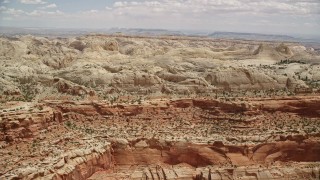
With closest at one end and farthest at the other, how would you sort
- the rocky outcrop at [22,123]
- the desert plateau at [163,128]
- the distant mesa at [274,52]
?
the rocky outcrop at [22,123]
the desert plateau at [163,128]
the distant mesa at [274,52]

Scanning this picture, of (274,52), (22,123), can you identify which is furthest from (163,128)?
(274,52)

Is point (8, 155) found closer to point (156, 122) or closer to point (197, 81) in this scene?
point (156, 122)

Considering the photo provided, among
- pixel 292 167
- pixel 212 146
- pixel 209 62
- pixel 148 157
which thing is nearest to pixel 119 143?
pixel 148 157

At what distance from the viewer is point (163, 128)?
42156 millimetres

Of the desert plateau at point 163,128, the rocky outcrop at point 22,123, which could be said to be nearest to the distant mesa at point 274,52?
the desert plateau at point 163,128

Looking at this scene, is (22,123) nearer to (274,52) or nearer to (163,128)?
(163,128)

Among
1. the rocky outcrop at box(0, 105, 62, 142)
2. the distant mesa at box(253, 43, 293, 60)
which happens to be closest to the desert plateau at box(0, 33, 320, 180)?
the rocky outcrop at box(0, 105, 62, 142)

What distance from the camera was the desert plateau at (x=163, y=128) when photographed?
35.8m

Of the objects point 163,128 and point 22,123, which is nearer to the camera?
point 22,123

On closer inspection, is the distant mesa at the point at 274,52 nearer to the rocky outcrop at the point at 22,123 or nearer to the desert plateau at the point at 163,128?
the desert plateau at the point at 163,128

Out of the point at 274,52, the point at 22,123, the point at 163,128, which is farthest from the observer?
the point at 274,52

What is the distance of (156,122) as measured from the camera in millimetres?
43000

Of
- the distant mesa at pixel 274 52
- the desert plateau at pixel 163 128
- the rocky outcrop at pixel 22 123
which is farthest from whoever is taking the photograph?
the distant mesa at pixel 274 52

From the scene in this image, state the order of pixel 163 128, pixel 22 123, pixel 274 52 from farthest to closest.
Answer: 1. pixel 274 52
2. pixel 163 128
3. pixel 22 123
